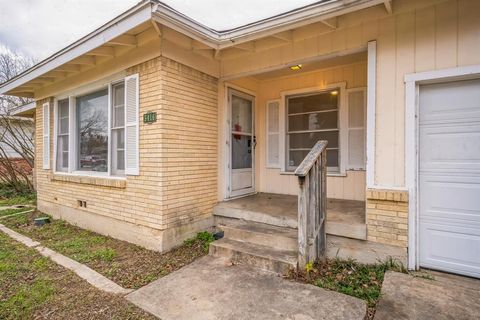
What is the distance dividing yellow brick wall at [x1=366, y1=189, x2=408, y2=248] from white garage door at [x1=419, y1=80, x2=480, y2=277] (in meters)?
0.26

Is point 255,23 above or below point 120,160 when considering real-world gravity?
above

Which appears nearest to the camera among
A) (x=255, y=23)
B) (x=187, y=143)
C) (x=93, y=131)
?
(x=255, y=23)

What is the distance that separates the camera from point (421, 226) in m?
2.88

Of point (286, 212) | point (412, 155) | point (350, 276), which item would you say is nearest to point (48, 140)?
point (286, 212)

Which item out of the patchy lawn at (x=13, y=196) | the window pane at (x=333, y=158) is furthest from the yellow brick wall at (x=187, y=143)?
the patchy lawn at (x=13, y=196)

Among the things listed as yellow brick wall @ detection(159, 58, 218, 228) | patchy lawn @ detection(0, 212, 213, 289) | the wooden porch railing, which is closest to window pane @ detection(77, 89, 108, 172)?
patchy lawn @ detection(0, 212, 213, 289)

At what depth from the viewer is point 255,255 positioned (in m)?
3.00

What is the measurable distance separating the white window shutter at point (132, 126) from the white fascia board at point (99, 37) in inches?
25.1

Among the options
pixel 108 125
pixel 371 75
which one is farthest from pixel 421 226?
pixel 108 125

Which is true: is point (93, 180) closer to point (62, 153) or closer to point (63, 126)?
point (62, 153)

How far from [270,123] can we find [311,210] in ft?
9.55

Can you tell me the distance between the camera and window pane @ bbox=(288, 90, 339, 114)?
473cm

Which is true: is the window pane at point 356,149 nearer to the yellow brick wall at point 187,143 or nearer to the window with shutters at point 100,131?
the yellow brick wall at point 187,143

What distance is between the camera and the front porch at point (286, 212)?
3.11 m
